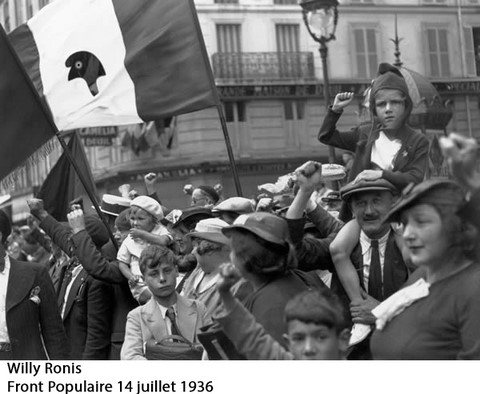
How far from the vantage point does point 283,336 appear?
4438mm

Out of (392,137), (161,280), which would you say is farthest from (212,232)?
(392,137)

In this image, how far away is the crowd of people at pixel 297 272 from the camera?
3.86 m

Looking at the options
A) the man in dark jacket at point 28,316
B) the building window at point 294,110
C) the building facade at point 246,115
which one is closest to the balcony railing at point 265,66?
the building facade at point 246,115

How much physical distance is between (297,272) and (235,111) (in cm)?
3321

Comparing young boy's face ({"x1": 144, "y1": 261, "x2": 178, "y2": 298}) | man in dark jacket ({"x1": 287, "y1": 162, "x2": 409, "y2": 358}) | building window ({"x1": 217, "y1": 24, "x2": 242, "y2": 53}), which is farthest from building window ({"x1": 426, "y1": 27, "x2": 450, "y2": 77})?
building window ({"x1": 217, "y1": 24, "x2": 242, "y2": 53})

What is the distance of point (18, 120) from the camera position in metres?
8.24

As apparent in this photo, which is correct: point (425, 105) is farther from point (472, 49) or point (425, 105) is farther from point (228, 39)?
point (228, 39)

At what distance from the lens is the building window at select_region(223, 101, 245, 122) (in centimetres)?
3809

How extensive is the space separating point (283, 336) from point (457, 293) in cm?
89

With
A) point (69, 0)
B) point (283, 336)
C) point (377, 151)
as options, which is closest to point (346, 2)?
point (69, 0)

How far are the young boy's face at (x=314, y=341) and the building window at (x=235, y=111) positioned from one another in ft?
112

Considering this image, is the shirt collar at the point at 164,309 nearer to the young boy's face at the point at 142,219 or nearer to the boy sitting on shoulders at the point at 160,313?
the boy sitting on shoulders at the point at 160,313

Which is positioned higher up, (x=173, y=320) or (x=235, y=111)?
(x=235, y=111)
